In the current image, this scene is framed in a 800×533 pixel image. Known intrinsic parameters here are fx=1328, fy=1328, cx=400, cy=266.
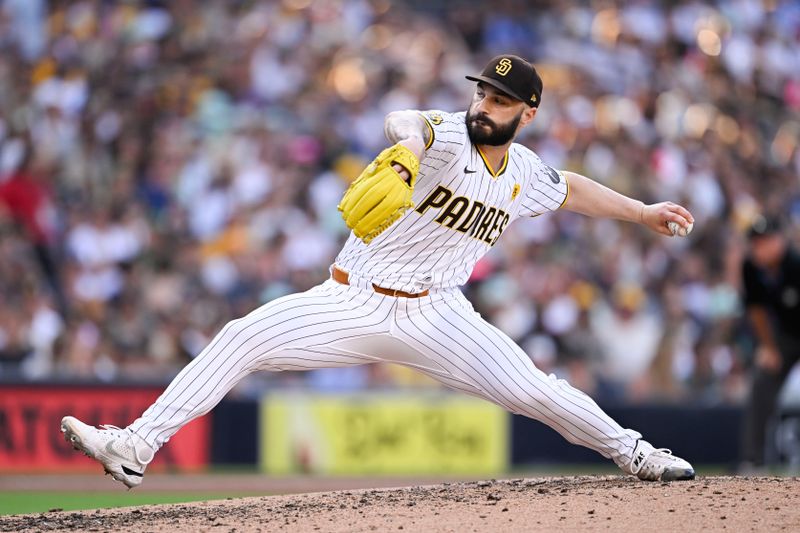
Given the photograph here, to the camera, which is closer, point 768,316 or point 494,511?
point 494,511

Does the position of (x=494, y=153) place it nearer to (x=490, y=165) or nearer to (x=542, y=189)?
(x=490, y=165)

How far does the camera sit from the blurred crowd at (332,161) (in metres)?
12.4

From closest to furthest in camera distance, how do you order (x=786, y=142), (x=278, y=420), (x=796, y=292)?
(x=796, y=292), (x=278, y=420), (x=786, y=142)

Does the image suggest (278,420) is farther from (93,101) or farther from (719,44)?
(719,44)

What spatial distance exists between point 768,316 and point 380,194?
19.5ft

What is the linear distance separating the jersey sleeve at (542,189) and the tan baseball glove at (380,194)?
1.27 meters

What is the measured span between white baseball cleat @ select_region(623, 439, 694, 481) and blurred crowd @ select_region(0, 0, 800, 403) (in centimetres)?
→ 611

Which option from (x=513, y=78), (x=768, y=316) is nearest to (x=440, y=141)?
(x=513, y=78)

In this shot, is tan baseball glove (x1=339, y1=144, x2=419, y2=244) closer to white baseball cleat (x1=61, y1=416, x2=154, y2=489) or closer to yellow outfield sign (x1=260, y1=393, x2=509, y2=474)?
white baseball cleat (x1=61, y1=416, x2=154, y2=489)

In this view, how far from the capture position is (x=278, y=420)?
1214 cm

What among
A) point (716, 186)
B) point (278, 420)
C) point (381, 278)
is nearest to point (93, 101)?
point (278, 420)

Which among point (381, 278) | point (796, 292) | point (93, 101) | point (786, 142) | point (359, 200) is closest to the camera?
point (359, 200)

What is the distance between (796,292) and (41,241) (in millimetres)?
7090

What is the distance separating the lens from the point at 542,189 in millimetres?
6137
